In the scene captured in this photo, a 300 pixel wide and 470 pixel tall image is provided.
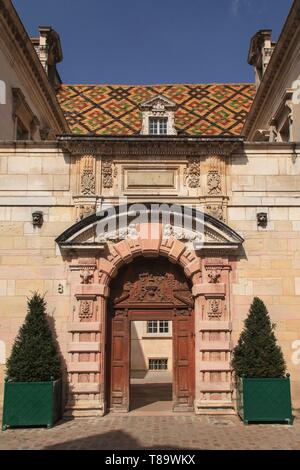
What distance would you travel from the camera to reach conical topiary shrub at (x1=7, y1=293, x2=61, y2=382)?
381 inches

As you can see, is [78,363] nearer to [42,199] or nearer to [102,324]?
[102,324]

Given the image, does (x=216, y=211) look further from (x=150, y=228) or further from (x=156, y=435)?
(x=156, y=435)

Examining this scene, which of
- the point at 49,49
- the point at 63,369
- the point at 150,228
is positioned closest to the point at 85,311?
the point at 63,369

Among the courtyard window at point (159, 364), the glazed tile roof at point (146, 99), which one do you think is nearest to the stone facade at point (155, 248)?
the glazed tile roof at point (146, 99)

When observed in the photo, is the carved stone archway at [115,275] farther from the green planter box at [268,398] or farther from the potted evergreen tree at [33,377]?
the green planter box at [268,398]

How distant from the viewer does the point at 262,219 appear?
1116 centimetres

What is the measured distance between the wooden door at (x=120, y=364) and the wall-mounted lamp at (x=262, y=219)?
366cm

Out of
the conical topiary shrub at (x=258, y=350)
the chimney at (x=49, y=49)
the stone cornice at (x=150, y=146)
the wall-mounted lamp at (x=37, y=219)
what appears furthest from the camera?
the chimney at (x=49, y=49)

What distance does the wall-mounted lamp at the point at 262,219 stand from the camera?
11172 millimetres

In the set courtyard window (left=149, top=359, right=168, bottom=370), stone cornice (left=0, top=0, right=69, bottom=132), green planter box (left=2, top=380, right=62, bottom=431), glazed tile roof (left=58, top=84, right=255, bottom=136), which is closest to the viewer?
green planter box (left=2, top=380, right=62, bottom=431)

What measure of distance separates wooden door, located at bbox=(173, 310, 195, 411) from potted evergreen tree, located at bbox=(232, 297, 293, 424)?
1.11 m

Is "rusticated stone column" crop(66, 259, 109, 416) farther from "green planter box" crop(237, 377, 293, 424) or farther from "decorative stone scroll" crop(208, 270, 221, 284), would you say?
"green planter box" crop(237, 377, 293, 424)

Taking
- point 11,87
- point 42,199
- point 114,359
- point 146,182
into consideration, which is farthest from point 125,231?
point 11,87

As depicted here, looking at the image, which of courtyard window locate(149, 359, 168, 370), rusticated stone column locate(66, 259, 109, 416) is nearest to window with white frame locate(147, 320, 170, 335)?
courtyard window locate(149, 359, 168, 370)
